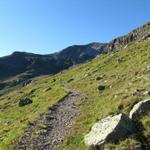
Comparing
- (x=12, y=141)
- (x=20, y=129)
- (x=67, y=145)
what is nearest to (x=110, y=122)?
(x=67, y=145)

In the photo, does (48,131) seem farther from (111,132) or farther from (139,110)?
(111,132)

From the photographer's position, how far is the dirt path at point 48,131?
2598 cm

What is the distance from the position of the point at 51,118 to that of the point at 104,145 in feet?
49.9

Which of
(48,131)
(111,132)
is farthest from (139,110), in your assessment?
(48,131)

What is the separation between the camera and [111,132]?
21.6 metres

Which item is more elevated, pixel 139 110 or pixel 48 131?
pixel 139 110

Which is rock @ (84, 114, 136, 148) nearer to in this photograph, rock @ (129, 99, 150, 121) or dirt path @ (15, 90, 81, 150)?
rock @ (129, 99, 150, 121)

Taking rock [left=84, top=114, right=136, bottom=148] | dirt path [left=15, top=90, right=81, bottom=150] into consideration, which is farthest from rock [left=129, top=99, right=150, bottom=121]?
dirt path [left=15, top=90, right=81, bottom=150]

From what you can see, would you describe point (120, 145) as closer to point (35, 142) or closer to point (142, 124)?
point (142, 124)

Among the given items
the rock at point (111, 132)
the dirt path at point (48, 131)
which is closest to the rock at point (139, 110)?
the rock at point (111, 132)

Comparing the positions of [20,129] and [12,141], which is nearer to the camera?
[12,141]

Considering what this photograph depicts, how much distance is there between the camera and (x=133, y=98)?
2895 centimetres

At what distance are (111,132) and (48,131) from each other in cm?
928

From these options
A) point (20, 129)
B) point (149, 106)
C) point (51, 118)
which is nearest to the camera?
point (149, 106)
